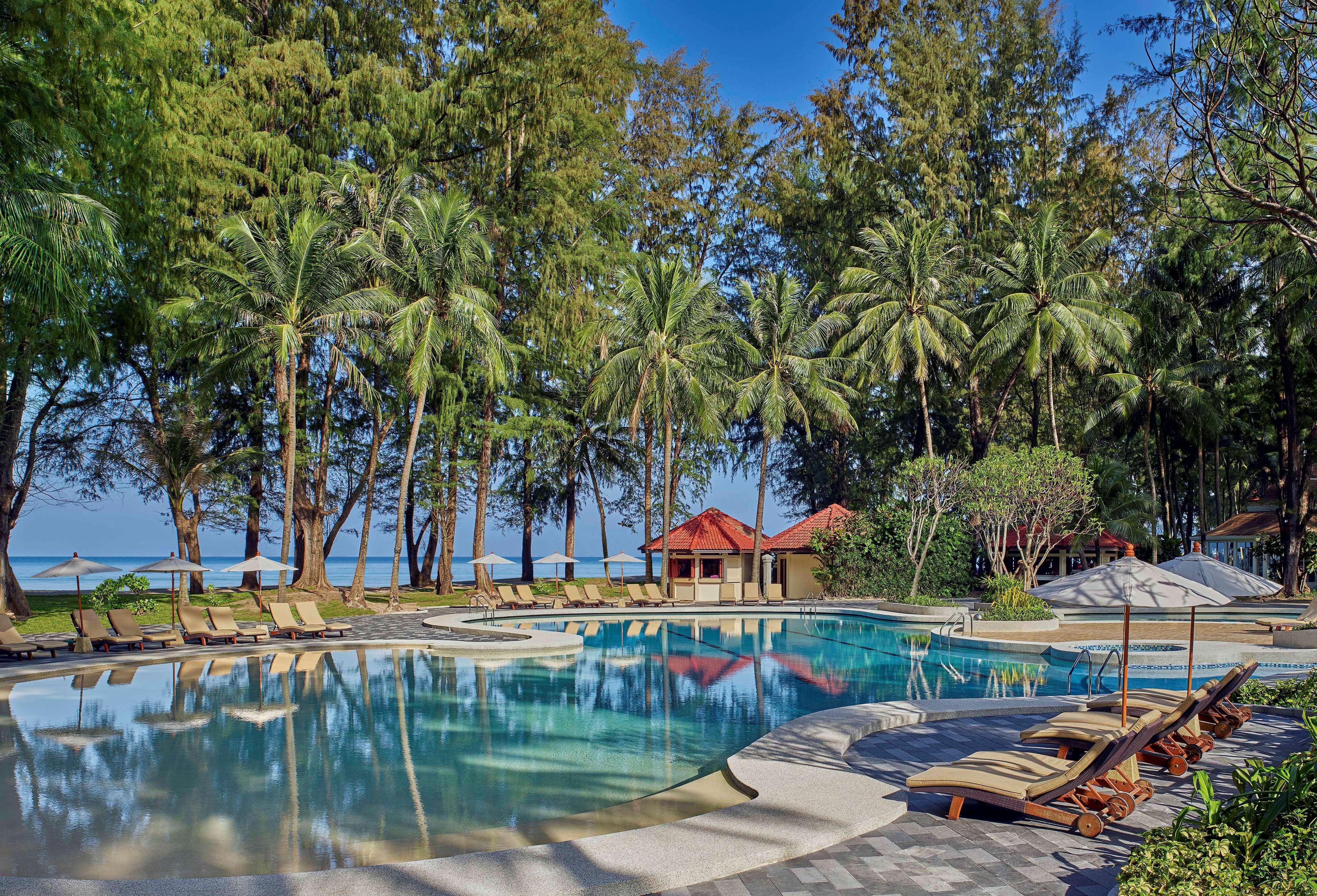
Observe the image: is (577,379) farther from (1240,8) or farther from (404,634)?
(1240,8)

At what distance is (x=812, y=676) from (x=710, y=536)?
20.3 m

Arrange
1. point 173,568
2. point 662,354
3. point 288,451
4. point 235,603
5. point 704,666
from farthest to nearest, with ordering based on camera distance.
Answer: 1. point 662,354
2. point 235,603
3. point 288,451
4. point 173,568
5. point 704,666

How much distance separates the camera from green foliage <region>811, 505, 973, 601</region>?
30.3 metres

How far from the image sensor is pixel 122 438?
89.4 ft

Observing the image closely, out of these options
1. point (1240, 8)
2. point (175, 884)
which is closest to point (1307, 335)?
point (1240, 8)

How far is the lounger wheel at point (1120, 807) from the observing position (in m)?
5.96

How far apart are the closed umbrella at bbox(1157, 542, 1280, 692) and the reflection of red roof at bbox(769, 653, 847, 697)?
5053mm

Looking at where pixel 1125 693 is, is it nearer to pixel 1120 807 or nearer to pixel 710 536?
pixel 1120 807

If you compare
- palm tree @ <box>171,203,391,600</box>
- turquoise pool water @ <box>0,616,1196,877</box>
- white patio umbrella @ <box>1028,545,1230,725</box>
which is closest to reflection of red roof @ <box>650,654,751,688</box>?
turquoise pool water @ <box>0,616,1196,877</box>

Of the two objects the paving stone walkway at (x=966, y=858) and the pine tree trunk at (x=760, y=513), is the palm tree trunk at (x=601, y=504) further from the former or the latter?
the paving stone walkway at (x=966, y=858)

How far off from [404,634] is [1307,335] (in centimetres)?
2888

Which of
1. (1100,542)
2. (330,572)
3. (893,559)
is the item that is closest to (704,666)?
(893,559)

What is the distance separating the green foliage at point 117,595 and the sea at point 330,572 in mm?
A: 317

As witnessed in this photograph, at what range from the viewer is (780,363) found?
31.9 metres
